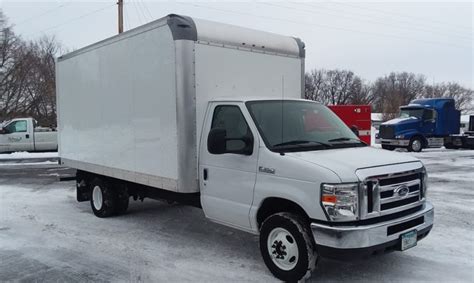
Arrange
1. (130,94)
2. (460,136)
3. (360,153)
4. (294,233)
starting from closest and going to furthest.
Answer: (294,233), (360,153), (130,94), (460,136)

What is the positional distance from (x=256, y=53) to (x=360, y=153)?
7.99ft

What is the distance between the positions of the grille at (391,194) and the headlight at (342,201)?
94 millimetres

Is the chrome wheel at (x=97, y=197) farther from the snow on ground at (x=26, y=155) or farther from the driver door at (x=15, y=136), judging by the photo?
the driver door at (x=15, y=136)

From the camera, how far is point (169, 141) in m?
6.10

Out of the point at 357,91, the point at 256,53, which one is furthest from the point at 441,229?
the point at 357,91

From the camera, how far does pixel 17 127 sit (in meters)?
23.0

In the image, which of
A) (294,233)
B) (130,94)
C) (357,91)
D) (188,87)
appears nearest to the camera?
(294,233)

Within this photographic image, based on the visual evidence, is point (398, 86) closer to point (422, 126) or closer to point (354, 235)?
point (422, 126)

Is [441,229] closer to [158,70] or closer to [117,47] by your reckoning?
[158,70]

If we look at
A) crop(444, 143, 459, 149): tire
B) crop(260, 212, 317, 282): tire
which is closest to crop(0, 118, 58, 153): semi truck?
crop(260, 212, 317, 282): tire

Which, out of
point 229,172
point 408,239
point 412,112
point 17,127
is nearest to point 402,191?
point 408,239

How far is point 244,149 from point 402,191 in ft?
6.19

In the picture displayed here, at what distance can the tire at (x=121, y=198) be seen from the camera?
8.19m

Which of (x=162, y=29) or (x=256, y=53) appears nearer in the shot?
(x=162, y=29)
